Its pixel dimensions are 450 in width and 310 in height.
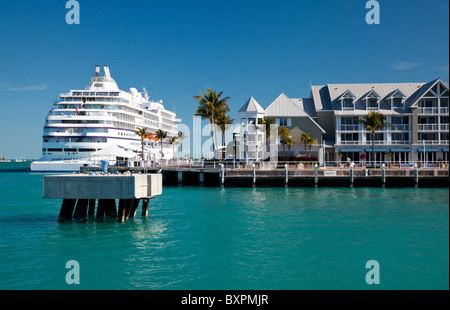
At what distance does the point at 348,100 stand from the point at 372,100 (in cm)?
357

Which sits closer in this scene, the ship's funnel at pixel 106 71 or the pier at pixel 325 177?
the pier at pixel 325 177

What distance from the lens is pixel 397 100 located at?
58.0 m

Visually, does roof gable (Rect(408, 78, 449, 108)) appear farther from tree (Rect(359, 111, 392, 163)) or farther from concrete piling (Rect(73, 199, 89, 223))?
concrete piling (Rect(73, 199, 89, 223))

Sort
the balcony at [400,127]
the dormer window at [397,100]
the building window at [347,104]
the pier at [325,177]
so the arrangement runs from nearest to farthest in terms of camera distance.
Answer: the pier at [325,177] < the balcony at [400,127] < the dormer window at [397,100] < the building window at [347,104]

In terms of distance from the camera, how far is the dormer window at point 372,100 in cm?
5678

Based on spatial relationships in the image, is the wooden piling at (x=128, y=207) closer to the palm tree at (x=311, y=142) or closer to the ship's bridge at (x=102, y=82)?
the palm tree at (x=311, y=142)

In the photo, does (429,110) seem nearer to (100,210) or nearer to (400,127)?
(400,127)

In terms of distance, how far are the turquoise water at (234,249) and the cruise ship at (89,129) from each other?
1896 inches

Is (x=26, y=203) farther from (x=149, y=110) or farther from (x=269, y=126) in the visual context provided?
(x=149, y=110)

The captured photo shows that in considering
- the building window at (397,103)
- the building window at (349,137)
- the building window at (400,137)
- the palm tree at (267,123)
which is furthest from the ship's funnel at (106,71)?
the building window at (400,137)

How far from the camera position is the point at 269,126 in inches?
2186

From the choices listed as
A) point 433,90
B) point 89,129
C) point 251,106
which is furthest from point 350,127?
point 89,129
